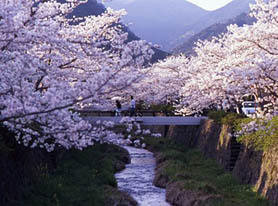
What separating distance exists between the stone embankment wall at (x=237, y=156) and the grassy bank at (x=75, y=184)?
5141 mm

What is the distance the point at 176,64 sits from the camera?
121 ft

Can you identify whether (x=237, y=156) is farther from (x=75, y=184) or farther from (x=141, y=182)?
(x=75, y=184)

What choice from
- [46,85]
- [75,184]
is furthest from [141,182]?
[46,85]

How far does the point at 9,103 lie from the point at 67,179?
10210 millimetres

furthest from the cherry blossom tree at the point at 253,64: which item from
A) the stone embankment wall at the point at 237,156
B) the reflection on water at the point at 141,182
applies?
the reflection on water at the point at 141,182

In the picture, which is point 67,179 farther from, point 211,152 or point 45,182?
point 211,152

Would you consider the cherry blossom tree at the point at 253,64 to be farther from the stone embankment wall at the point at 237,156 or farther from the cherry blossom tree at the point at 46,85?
the cherry blossom tree at the point at 46,85

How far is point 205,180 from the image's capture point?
18.6 metres

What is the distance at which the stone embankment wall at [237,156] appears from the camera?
13.8m

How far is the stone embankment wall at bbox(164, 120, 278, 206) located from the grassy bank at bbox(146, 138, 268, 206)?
0.37m

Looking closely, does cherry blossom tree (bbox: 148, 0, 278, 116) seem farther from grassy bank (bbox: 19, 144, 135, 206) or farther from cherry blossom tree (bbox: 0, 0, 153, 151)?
cherry blossom tree (bbox: 0, 0, 153, 151)

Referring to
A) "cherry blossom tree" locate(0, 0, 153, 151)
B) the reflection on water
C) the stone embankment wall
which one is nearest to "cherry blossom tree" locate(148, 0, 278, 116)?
the stone embankment wall

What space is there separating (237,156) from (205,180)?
237 centimetres

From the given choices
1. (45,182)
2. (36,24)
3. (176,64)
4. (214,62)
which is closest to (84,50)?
(36,24)
